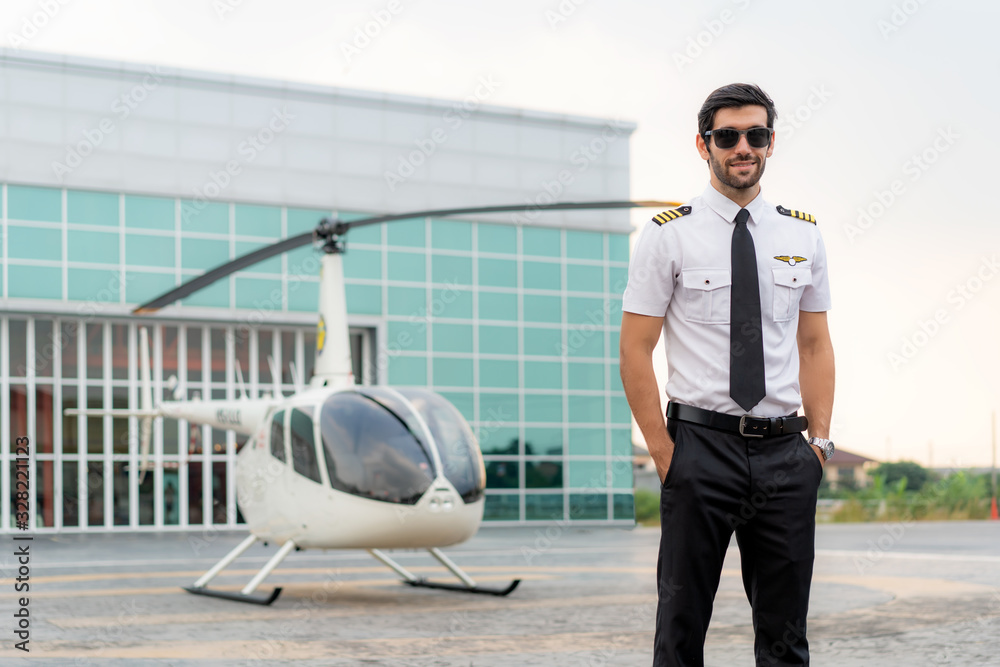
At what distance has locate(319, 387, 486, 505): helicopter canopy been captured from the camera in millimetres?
8656

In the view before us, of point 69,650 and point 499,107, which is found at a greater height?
point 499,107

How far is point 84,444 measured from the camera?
23.0 m

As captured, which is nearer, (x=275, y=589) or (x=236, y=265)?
(x=275, y=589)

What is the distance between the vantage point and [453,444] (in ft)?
29.2

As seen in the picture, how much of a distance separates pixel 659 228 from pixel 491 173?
23.1m

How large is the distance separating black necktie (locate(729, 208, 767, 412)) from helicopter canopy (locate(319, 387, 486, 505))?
232 inches

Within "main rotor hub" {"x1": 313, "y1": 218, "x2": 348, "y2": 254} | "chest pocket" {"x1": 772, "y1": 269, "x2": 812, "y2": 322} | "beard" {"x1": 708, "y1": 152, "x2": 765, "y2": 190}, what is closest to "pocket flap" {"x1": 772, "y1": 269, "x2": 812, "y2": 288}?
"chest pocket" {"x1": 772, "y1": 269, "x2": 812, "y2": 322}

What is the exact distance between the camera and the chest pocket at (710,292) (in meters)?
2.96

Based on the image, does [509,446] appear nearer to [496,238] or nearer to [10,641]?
[496,238]

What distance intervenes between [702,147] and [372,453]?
19.9 ft

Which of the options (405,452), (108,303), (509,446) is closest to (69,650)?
(405,452)

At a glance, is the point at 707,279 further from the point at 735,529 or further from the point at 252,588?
the point at 252,588

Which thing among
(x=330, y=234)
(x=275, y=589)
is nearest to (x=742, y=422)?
(x=275, y=589)

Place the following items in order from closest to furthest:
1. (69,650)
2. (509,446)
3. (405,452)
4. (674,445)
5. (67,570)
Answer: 1. (674,445)
2. (69,650)
3. (405,452)
4. (67,570)
5. (509,446)
